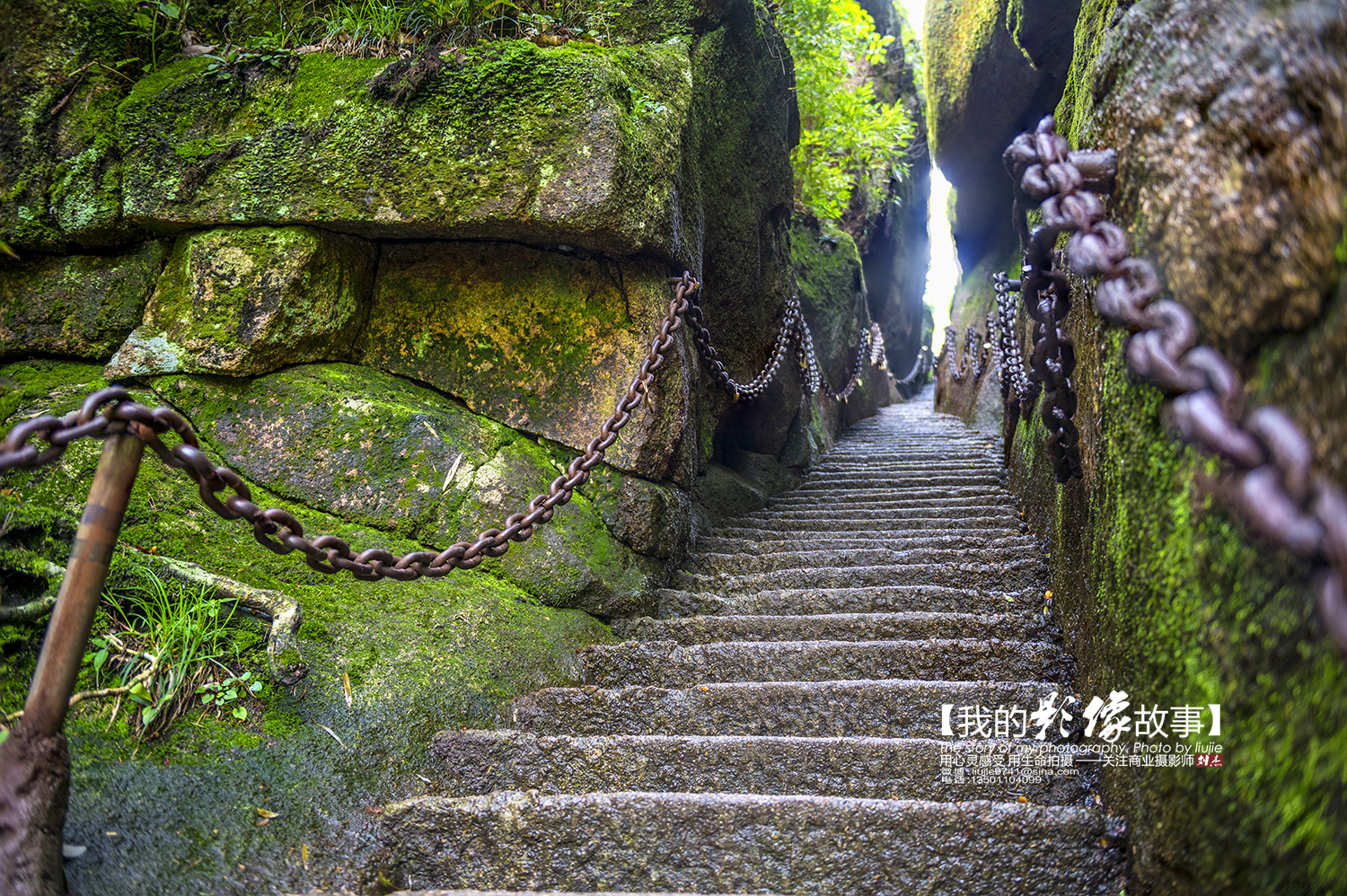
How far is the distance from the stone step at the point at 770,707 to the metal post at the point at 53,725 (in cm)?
139

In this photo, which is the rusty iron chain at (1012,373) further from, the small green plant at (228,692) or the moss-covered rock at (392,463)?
the small green plant at (228,692)

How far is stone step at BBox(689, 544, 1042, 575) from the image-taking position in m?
3.71

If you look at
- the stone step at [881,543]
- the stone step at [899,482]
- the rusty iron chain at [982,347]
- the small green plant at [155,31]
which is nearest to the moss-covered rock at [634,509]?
the stone step at [881,543]

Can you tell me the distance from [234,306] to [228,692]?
5.66 ft

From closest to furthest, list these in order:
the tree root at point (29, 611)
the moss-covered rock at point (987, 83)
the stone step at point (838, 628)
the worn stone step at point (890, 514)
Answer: the tree root at point (29, 611) < the stone step at point (838, 628) < the worn stone step at point (890, 514) < the moss-covered rock at point (987, 83)

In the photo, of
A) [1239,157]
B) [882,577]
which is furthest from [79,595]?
[882,577]

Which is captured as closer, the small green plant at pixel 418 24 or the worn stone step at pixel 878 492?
the small green plant at pixel 418 24

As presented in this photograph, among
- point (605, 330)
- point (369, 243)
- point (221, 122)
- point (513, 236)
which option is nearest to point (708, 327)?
point (605, 330)

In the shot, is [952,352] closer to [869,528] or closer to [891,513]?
[891,513]

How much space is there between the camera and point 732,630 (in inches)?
128

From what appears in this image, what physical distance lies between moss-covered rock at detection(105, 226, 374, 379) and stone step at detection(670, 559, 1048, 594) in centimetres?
220

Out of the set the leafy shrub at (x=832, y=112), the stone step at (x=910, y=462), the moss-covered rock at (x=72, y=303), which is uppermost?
the leafy shrub at (x=832, y=112)

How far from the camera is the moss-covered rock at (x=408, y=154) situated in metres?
3.17

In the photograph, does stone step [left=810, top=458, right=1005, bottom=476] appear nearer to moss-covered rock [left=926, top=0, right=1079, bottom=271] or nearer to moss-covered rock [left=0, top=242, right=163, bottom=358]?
moss-covered rock [left=926, top=0, right=1079, bottom=271]
